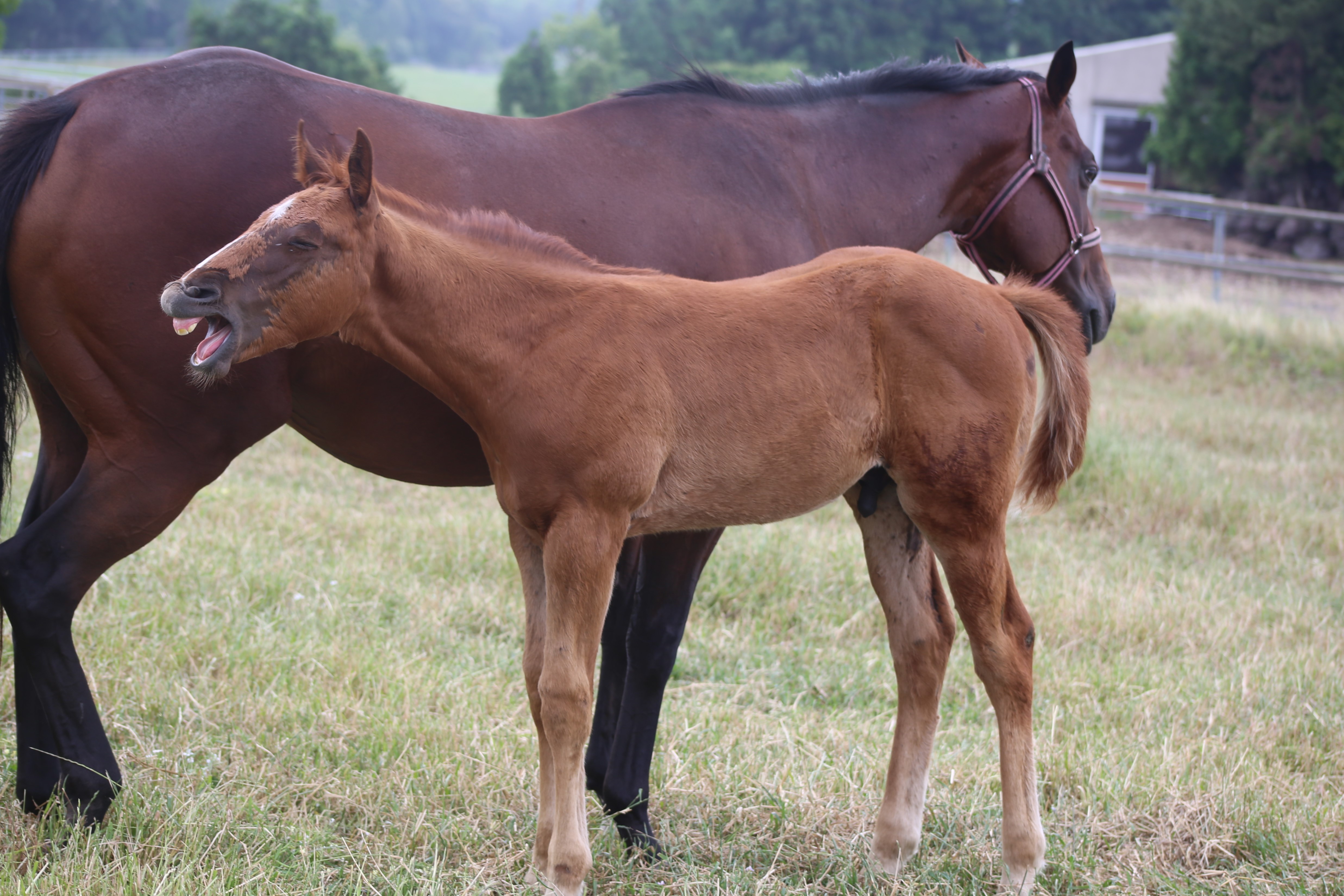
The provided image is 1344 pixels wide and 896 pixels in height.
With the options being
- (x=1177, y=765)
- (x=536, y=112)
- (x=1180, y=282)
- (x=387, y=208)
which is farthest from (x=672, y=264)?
(x=536, y=112)

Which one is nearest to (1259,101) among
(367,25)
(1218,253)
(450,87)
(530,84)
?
(1218,253)

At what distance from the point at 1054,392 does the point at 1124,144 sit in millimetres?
27937

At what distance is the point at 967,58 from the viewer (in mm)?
3879

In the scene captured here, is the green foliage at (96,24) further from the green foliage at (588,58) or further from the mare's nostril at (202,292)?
the mare's nostril at (202,292)

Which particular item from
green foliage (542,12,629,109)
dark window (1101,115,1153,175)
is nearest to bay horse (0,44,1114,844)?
dark window (1101,115,1153,175)

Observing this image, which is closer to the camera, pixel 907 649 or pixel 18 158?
pixel 18 158

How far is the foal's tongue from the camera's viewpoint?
1.95 meters

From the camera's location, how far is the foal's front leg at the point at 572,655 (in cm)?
222

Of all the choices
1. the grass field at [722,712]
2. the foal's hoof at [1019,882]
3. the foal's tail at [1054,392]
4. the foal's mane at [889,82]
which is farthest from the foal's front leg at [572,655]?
the foal's mane at [889,82]

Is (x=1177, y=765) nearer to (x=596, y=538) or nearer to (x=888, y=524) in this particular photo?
(x=888, y=524)

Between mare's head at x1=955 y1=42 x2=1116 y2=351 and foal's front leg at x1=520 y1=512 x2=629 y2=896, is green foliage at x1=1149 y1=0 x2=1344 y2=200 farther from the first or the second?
foal's front leg at x1=520 y1=512 x2=629 y2=896

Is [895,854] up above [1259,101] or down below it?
below

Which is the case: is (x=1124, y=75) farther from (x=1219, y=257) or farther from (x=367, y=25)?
(x=367, y=25)

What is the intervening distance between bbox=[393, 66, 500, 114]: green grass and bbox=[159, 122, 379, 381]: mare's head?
41514mm
